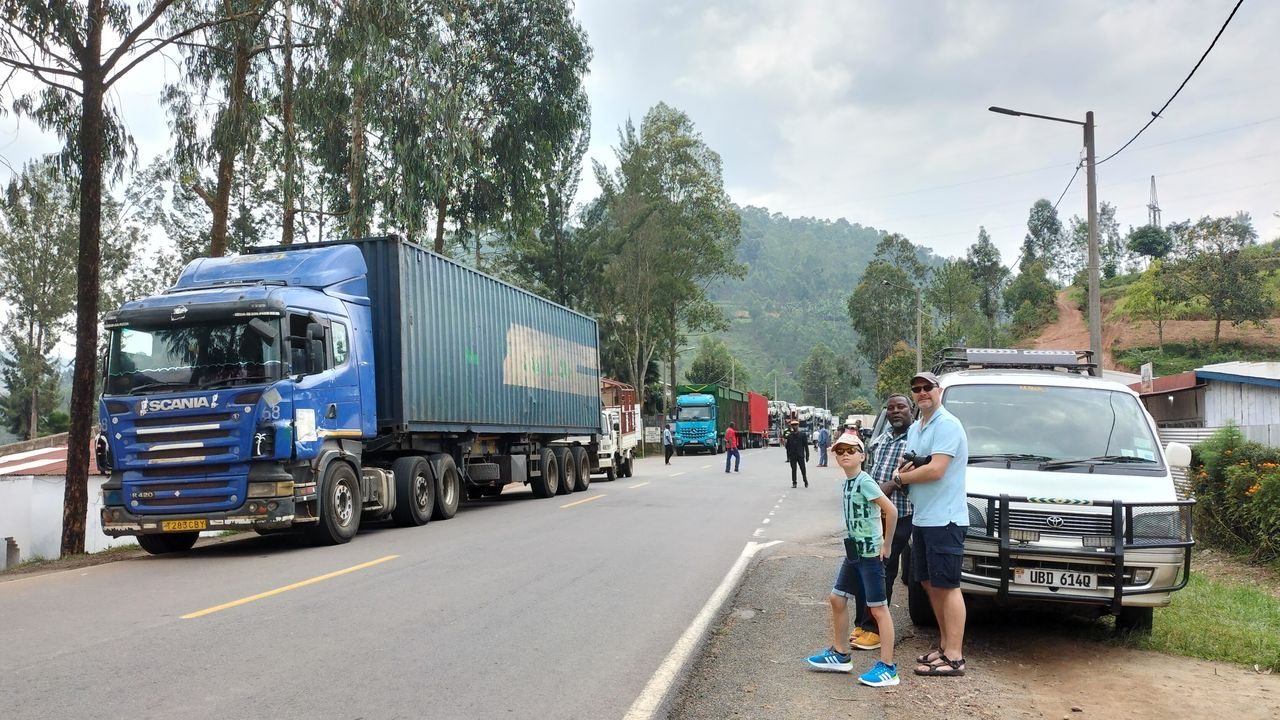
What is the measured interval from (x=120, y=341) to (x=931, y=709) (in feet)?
33.9

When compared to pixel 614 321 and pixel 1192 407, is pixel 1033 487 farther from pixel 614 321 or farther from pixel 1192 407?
pixel 614 321

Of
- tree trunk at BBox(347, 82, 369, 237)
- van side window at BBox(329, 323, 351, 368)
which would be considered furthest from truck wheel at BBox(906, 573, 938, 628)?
tree trunk at BBox(347, 82, 369, 237)

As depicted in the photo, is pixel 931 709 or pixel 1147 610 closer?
pixel 931 709

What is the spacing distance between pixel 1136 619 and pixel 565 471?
16774 millimetres

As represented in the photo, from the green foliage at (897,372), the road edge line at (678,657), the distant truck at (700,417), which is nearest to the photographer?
the road edge line at (678,657)

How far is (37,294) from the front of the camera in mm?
54438

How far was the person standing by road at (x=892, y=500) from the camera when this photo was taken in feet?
22.7

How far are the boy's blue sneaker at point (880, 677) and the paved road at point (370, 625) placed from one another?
1329 millimetres

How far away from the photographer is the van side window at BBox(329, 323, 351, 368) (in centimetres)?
1307

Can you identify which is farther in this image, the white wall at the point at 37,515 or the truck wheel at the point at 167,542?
the white wall at the point at 37,515

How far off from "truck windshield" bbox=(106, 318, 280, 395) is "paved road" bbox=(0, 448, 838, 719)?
7.00 ft

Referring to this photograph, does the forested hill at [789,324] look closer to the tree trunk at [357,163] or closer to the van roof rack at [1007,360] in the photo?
the tree trunk at [357,163]

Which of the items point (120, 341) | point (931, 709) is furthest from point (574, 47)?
point (931, 709)

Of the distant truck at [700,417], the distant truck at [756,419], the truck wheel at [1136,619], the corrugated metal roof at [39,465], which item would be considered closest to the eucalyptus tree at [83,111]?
the corrugated metal roof at [39,465]
